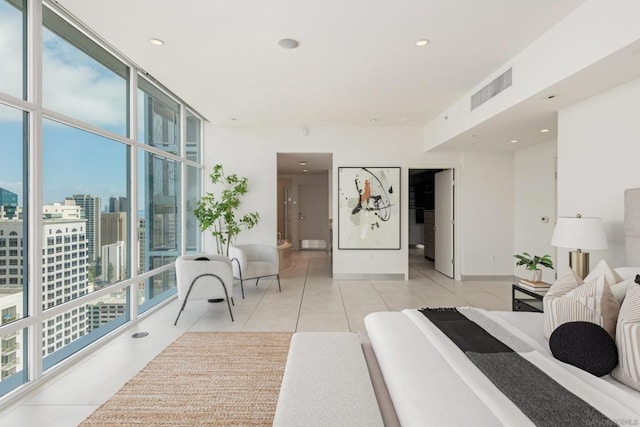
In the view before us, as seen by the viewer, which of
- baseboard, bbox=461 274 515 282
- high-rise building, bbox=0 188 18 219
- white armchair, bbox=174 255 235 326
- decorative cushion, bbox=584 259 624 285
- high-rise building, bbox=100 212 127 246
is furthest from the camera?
baseboard, bbox=461 274 515 282

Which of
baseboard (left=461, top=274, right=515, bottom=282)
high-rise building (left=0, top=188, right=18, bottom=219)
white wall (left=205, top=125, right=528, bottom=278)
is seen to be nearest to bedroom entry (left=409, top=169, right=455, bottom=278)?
white wall (left=205, top=125, right=528, bottom=278)

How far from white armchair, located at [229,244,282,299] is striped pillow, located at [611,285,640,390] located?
3.95 meters

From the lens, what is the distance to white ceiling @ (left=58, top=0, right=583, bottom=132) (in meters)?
2.40

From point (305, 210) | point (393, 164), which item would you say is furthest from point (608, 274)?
point (305, 210)

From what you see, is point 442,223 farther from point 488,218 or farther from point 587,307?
point 587,307

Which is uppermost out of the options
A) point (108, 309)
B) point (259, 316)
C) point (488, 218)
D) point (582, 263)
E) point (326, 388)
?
point (488, 218)

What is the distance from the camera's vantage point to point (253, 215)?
566 centimetres

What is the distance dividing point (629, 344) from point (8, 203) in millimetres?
3611

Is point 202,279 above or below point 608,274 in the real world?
below

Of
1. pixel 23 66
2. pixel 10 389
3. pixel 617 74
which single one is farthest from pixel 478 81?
pixel 10 389

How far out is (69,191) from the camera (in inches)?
109

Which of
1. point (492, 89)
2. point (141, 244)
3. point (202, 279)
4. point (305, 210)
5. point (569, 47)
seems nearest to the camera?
point (569, 47)

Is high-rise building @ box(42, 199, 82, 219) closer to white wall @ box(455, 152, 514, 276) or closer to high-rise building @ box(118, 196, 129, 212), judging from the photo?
high-rise building @ box(118, 196, 129, 212)

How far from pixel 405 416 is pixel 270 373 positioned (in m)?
1.60
